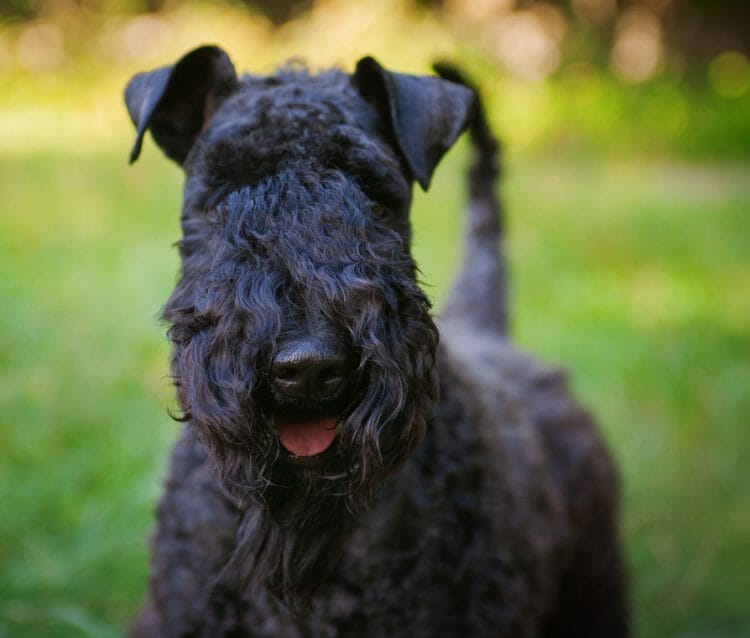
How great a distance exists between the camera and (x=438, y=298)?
540 cm

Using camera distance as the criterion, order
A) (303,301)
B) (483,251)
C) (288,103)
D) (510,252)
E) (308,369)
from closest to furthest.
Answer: (308,369), (303,301), (288,103), (483,251), (510,252)

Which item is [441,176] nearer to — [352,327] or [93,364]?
[93,364]

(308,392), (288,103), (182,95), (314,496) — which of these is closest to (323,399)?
(308,392)

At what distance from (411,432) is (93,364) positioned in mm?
2721

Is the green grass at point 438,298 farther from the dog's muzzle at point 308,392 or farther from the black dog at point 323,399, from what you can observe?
the dog's muzzle at point 308,392

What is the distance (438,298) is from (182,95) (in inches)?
124

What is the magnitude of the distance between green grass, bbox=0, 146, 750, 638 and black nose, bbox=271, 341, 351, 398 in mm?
720

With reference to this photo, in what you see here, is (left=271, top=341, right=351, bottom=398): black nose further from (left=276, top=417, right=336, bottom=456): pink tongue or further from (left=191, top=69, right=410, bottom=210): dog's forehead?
(left=191, top=69, right=410, bottom=210): dog's forehead

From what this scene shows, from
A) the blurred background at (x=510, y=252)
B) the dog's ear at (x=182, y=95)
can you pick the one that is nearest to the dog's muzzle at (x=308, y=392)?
the dog's ear at (x=182, y=95)

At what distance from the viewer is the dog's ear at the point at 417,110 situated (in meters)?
2.24

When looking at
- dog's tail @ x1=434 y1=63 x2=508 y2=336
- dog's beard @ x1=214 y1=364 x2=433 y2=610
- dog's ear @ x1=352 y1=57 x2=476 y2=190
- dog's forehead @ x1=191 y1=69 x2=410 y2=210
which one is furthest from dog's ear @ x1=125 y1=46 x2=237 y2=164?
dog's tail @ x1=434 y1=63 x2=508 y2=336

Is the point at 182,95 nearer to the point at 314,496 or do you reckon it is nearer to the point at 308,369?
the point at 308,369

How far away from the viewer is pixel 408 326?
1930 millimetres

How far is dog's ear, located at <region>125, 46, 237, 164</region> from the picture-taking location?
226 centimetres
